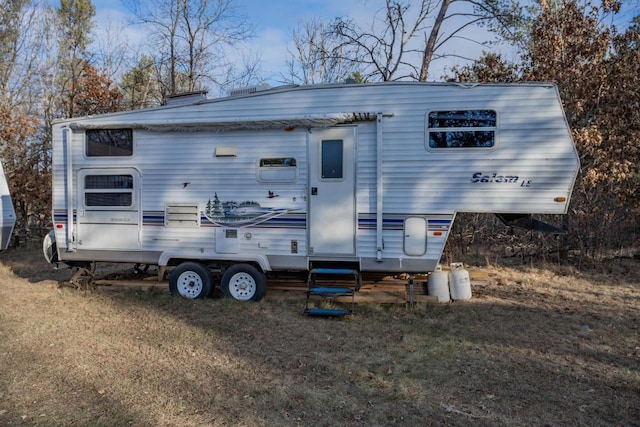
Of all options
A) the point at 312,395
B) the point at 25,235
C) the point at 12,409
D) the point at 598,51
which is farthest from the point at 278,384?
the point at 25,235

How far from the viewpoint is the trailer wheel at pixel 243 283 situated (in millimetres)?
6875

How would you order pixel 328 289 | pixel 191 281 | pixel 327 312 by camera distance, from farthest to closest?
1. pixel 191 281
2. pixel 328 289
3. pixel 327 312

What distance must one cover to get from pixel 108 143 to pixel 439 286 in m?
5.61

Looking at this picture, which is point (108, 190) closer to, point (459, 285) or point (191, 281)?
point (191, 281)

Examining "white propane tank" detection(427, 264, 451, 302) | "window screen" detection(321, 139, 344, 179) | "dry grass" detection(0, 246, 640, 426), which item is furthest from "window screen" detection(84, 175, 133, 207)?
"white propane tank" detection(427, 264, 451, 302)

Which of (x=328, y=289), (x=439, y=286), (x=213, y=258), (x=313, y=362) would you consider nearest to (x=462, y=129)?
(x=439, y=286)

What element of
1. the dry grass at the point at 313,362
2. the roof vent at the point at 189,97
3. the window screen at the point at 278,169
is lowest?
the dry grass at the point at 313,362

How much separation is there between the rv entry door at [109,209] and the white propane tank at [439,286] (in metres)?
4.60

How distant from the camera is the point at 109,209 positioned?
7.16 meters

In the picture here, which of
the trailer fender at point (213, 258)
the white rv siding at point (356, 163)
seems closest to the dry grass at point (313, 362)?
the trailer fender at point (213, 258)

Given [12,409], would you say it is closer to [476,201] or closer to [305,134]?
[305,134]

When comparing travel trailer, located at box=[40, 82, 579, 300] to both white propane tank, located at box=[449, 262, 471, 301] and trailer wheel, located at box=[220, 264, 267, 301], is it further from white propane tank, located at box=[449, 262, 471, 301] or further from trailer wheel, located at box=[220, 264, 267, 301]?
white propane tank, located at box=[449, 262, 471, 301]

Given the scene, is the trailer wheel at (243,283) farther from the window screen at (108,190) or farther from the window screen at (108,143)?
the window screen at (108,143)

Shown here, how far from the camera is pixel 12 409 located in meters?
3.68
